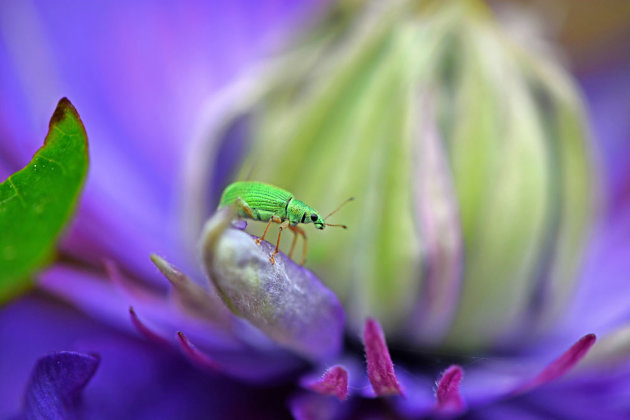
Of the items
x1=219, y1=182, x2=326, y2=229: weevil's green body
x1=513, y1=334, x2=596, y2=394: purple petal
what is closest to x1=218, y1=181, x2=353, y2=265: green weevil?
x1=219, y1=182, x2=326, y2=229: weevil's green body

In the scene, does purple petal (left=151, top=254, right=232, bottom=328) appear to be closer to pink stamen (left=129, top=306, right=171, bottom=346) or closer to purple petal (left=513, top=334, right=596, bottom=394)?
pink stamen (left=129, top=306, right=171, bottom=346)

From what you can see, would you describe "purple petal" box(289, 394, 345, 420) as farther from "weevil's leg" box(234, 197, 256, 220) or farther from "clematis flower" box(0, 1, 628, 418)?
"weevil's leg" box(234, 197, 256, 220)

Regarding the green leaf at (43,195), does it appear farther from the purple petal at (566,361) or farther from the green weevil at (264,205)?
the purple petal at (566,361)

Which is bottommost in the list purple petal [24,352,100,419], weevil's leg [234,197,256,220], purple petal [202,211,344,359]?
purple petal [24,352,100,419]

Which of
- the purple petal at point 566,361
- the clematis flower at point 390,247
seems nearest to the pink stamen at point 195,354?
the clematis flower at point 390,247

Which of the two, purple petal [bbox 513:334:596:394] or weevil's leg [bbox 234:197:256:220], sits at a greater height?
purple petal [bbox 513:334:596:394]

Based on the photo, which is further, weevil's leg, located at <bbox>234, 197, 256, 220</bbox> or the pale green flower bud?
the pale green flower bud
